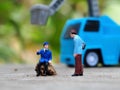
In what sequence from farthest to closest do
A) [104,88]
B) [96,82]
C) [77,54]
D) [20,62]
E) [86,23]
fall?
[20,62] → [86,23] → [77,54] → [96,82] → [104,88]

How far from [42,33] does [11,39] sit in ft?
5.51

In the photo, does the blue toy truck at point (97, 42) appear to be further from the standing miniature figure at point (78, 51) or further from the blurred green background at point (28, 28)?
the blurred green background at point (28, 28)

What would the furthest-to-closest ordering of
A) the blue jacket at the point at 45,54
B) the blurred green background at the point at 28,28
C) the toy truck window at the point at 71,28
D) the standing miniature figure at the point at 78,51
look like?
the blurred green background at the point at 28,28, the toy truck window at the point at 71,28, the blue jacket at the point at 45,54, the standing miniature figure at the point at 78,51

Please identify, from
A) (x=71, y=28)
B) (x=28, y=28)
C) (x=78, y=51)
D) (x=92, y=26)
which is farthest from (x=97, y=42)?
(x=28, y=28)

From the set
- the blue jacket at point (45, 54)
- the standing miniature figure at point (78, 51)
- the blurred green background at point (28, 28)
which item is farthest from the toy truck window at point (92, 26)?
the blurred green background at point (28, 28)

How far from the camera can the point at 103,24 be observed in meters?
23.2

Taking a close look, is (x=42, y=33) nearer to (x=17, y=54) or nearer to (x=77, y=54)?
(x=17, y=54)

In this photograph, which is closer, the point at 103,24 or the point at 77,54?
the point at 77,54

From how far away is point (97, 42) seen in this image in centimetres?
2300

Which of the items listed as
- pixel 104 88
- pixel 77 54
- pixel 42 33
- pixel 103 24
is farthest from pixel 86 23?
pixel 104 88

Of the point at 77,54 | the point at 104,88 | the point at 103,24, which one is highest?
the point at 103,24

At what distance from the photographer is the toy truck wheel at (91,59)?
903 inches

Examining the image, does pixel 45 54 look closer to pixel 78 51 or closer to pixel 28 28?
pixel 78 51

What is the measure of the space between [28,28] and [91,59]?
8.38 m
